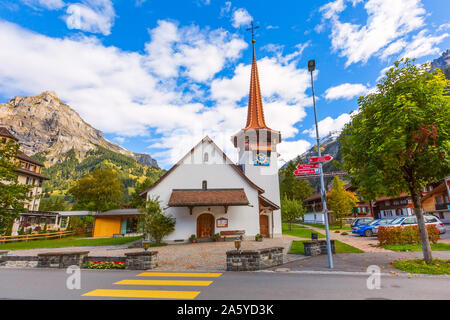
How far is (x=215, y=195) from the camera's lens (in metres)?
21.1

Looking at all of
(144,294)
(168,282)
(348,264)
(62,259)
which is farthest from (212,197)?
(144,294)

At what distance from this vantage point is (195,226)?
21.2 m

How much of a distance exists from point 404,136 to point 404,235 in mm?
10919

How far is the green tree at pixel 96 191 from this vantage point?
46.2m

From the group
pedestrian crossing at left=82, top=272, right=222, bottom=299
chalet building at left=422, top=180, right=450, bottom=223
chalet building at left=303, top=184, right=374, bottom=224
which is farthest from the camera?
chalet building at left=303, top=184, right=374, bottom=224

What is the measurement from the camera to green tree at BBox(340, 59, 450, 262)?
8.32 m

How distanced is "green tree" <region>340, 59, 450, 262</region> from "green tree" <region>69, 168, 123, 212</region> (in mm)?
47753

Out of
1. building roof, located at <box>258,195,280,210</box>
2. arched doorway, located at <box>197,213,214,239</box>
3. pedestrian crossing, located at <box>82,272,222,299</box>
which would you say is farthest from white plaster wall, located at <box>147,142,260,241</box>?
pedestrian crossing, located at <box>82,272,222,299</box>

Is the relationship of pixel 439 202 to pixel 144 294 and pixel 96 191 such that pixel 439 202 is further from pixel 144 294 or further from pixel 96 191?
pixel 96 191

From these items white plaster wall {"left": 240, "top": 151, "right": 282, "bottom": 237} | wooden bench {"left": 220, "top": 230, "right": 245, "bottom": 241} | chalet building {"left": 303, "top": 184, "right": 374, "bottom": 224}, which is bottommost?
wooden bench {"left": 220, "top": 230, "right": 245, "bottom": 241}

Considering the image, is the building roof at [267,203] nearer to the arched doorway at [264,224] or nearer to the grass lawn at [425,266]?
the arched doorway at [264,224]

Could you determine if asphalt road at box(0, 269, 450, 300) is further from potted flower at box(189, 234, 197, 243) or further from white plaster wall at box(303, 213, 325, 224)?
white plaster wall at box(303, 213, 325, 224)

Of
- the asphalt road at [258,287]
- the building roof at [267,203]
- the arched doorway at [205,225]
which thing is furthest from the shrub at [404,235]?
the arched doorway at [205,225]

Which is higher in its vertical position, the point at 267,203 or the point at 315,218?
the point at 267,203
